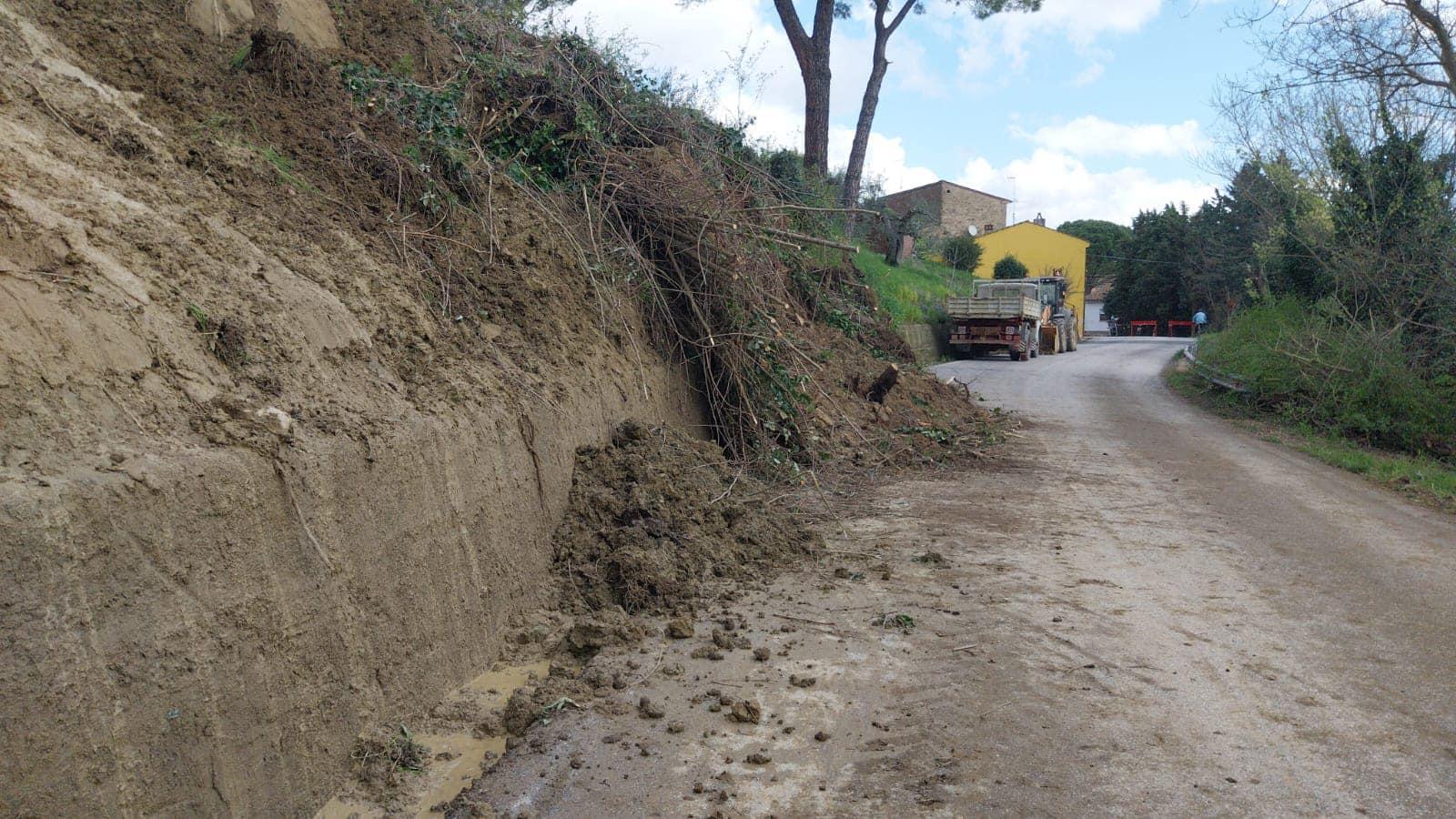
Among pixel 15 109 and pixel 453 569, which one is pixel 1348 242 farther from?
pixel 15 109

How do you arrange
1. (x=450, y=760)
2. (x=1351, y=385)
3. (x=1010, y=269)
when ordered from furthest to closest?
1. (x=1010, y=269)
2. (x=1351, y=385)
3. (x=450, y=760)

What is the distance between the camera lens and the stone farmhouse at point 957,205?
185ft

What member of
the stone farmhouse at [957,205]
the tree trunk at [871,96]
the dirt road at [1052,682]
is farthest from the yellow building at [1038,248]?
the dirt road at [1052,682]

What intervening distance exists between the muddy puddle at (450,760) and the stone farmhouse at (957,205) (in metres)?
51.4

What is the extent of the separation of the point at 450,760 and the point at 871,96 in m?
22.2

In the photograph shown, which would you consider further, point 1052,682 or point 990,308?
point 990,308

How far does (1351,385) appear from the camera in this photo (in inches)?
587

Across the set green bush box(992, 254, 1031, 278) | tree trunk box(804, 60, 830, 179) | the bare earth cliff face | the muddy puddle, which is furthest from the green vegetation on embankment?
green bush box(992, 254, 1031, 278)

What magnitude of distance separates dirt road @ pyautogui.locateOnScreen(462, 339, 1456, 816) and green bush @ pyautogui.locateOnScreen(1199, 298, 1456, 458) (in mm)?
7187

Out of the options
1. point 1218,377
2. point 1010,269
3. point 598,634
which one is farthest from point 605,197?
point 1010,269

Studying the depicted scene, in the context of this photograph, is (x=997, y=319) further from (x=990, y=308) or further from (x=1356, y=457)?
(x=1356, y=457)

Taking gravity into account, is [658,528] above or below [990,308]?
below

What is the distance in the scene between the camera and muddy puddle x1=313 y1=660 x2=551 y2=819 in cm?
335

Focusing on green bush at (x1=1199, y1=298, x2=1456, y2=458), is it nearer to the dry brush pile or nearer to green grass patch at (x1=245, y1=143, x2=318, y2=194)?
the dry brush pile
